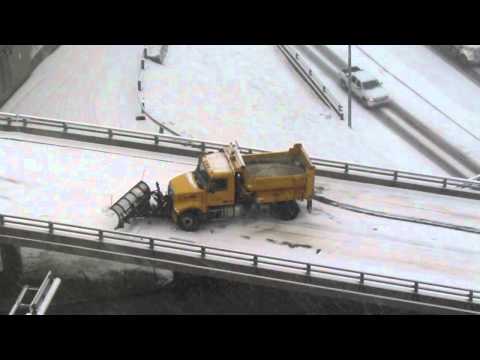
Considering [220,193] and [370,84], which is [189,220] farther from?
[370,84]

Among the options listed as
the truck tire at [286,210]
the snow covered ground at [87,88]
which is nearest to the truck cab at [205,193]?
the truck tire at [286,210]

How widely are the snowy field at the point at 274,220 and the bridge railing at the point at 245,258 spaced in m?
0.52

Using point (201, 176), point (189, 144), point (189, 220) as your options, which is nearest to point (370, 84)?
point (189, 144)

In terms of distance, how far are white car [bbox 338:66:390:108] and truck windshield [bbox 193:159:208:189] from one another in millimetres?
20212

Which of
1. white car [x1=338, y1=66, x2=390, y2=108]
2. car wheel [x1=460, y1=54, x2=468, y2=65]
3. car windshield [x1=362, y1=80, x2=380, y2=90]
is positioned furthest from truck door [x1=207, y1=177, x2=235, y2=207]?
car wheel [x1=460, y1=54, x2=468, y2=65]

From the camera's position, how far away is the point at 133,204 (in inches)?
1067

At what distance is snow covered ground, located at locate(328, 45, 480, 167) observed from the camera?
143ft

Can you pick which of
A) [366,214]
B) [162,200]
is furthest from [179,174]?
[366,214]

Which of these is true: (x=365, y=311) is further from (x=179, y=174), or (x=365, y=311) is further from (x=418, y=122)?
(x=418, y=122)

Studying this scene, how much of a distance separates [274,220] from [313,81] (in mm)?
20879

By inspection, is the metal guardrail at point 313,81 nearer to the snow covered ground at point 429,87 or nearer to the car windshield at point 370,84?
the car windshield at point 370,84

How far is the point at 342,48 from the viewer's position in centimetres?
5331

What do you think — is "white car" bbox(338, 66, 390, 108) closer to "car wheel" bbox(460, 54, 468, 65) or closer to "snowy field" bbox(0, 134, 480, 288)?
"car wheel" bbox(460, 54, 468, 65)
